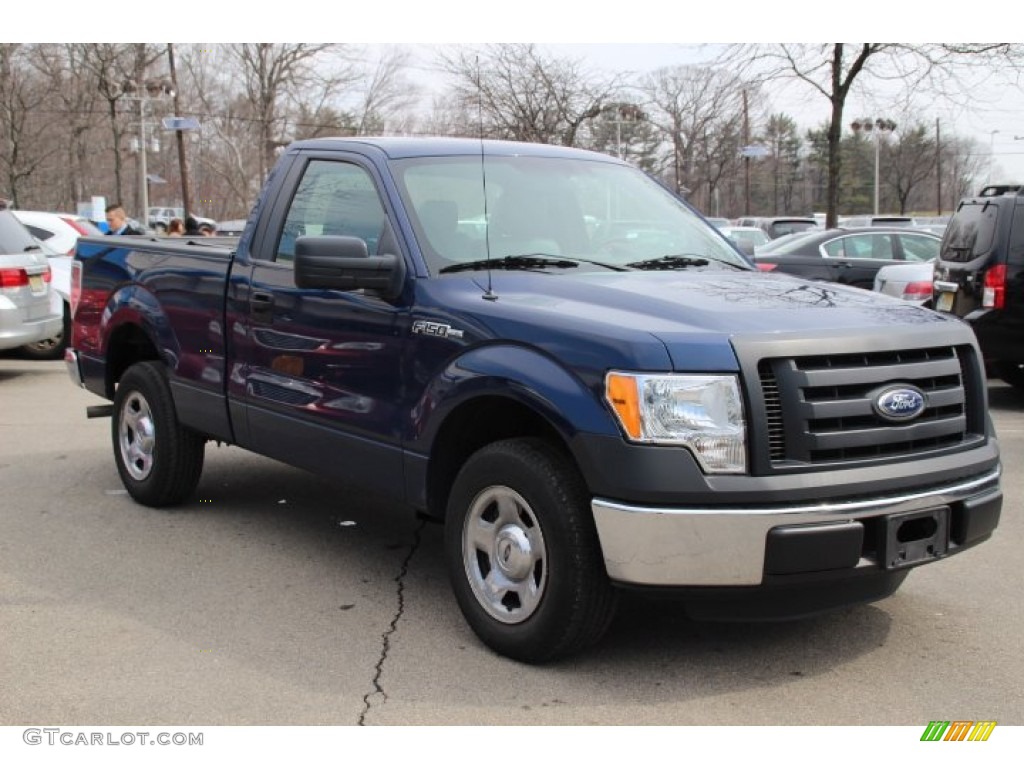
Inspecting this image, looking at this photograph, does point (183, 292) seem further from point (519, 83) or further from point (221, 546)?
point (519, 83)

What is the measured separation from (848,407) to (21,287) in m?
10.0

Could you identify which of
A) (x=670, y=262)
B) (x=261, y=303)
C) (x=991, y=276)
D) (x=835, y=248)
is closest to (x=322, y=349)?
(x=261, y=303)

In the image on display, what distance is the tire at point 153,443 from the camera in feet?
20.8

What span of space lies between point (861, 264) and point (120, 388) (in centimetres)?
931

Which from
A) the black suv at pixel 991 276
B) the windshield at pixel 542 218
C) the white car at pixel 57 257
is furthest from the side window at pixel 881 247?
the windshield at pixel 542 218

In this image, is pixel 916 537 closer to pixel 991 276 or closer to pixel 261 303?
pixel 261 303

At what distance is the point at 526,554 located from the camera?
410 centimetres

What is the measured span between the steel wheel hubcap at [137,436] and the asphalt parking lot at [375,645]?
1.05 feet

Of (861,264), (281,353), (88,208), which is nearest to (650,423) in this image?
(281,353)

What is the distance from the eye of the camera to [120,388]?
6.75 metres

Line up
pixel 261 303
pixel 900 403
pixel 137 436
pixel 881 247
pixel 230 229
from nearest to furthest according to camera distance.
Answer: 1. pixel 900 403
2. pixel 261 303
3. pixel 137 436
4. pixel 881 247
5. pixel 230 229

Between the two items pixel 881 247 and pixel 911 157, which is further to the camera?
pixel 911 157

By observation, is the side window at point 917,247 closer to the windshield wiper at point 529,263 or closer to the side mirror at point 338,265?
the windshield wiper at point 529,263

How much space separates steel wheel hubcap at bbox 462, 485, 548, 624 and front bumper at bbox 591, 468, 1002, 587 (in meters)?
0.37
